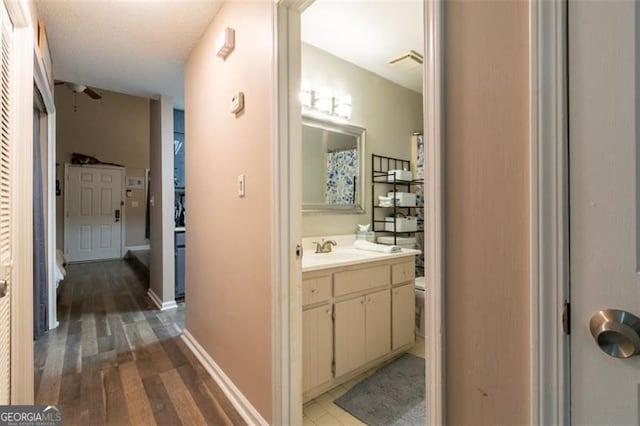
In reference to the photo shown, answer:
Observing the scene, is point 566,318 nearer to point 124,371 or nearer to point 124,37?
point 124,371

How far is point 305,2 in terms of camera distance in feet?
4.50

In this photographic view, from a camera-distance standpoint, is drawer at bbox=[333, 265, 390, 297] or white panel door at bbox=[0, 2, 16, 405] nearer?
white panel door at bbox=[0, 2, 16, 405]

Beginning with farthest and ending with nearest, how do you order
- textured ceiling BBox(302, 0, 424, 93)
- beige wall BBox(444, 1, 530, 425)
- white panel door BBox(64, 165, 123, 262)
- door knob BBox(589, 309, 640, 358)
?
white panel door BBox(64, 165, 123, 262), textured ceiling BBox(302, 0, 424, 93), beige wall BBox(444, 1, 530, 425), door knob BBox(589, 309, 640, 358)

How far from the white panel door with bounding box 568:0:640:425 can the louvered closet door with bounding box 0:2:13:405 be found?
69.9 inches

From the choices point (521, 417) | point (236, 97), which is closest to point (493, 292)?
point (521, 417)

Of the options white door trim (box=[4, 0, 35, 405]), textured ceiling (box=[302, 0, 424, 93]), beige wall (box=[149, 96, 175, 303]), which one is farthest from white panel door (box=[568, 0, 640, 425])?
beige wall (box=[149, 96, 175, 303])

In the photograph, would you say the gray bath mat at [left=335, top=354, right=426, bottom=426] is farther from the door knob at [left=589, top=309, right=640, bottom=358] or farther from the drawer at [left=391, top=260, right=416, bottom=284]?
the door knob at [left=589, top=309, right=640, bottom=358]

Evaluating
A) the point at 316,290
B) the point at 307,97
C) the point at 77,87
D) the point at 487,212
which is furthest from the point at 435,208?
the point at 77,87

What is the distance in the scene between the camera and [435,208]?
0.75 meters

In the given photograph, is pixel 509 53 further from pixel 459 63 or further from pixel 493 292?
pixel 493 292

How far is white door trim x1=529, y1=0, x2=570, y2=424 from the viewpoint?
573 millimetres

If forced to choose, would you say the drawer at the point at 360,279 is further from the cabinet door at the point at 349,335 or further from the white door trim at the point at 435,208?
the white door trim at the point at 435,208

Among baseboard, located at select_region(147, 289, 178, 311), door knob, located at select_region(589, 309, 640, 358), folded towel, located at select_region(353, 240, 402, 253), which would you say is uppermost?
door knob, located at select_region(589, 309, 640, 358)

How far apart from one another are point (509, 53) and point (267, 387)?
61.7 inches
